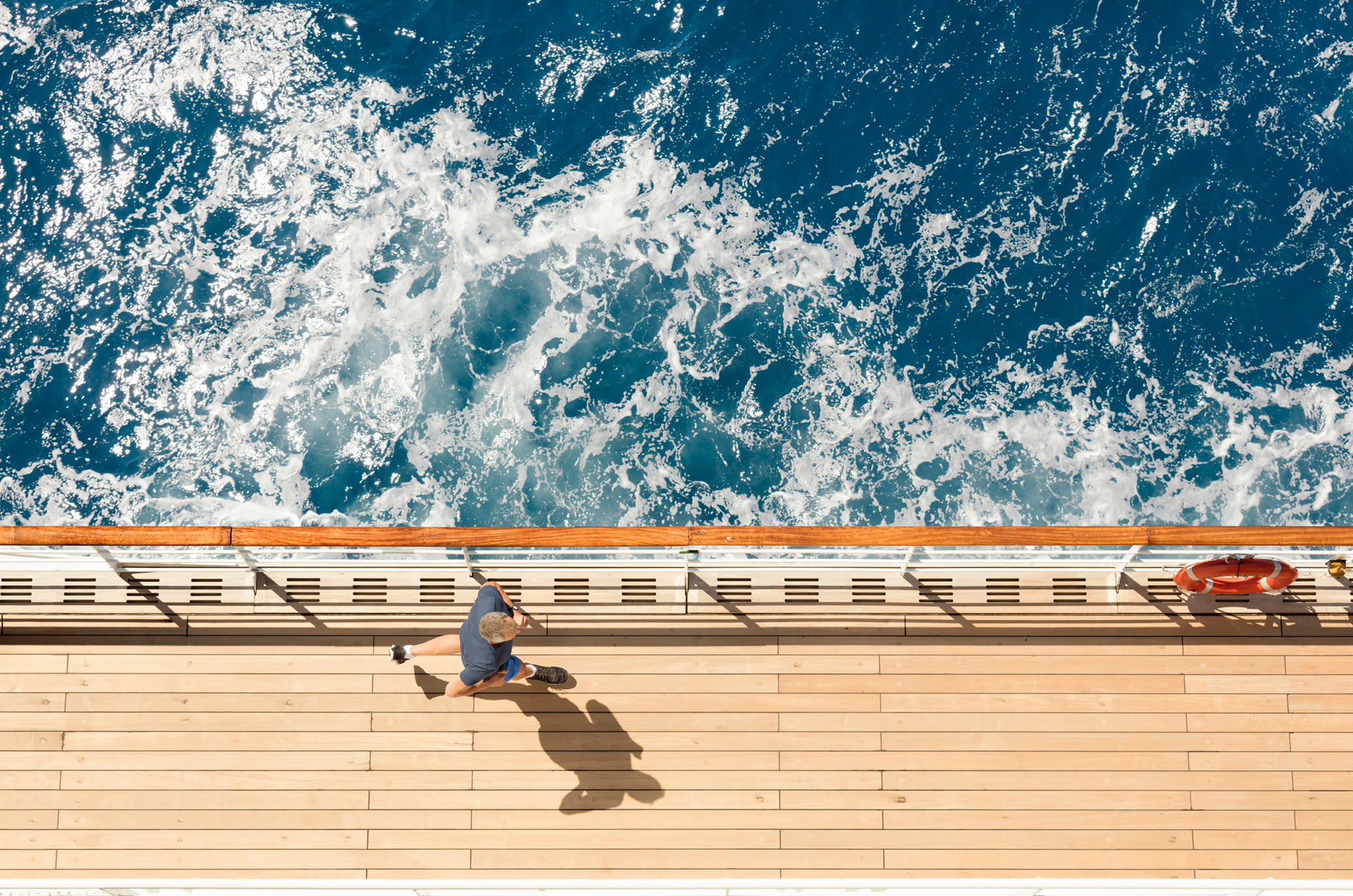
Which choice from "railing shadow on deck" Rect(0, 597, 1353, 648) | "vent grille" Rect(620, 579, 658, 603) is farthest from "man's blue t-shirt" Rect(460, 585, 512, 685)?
"vent grille" Rect(620, 579, 658, 603)

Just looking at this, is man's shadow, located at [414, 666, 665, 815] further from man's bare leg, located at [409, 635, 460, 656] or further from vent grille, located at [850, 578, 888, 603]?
vent grille, located at [850, 578, 888, 603]

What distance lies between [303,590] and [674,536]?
11.0ft

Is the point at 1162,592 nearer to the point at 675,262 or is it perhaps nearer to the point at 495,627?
the point at 495,627

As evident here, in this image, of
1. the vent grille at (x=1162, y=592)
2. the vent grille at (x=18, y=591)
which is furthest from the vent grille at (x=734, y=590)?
the vent grille at (x=18, y=591)

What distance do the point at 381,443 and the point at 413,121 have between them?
15.7ft

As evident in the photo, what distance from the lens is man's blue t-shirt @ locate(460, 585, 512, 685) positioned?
19.6 feet

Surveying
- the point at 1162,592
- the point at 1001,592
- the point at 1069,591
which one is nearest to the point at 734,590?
the point at 1001,592

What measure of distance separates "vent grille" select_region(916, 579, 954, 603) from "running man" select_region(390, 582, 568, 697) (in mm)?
3265

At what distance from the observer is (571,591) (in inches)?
279

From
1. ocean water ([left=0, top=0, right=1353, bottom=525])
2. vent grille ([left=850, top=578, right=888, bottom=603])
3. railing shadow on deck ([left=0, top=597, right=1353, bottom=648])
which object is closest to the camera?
railing shadow on deck ([left=0, top=597, right=1353, bottom=648])

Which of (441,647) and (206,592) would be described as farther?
(206,592)

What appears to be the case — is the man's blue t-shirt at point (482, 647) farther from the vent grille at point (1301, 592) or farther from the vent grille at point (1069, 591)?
the vent grille at point (1301, 592)

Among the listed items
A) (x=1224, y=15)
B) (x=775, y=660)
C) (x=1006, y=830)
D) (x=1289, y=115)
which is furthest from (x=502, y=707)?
(x=1224, y=15)

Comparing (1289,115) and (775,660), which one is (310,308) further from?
(1289,115)
